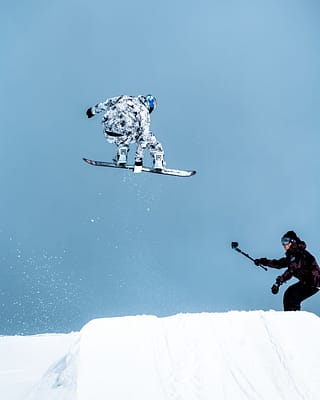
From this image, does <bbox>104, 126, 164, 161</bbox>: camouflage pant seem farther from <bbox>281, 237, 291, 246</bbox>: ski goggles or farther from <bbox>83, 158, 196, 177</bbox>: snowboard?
<bbox>281, 237, 291, 246</bbox>: ski goggles

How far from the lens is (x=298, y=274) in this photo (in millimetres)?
7312

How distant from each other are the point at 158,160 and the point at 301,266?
12.3 ft

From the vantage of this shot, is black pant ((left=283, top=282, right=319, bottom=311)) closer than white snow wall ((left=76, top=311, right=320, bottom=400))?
No

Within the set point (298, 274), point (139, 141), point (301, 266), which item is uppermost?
point (139, 141)

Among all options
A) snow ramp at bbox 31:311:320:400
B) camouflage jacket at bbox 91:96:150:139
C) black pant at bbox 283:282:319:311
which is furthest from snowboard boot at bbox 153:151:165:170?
snow ramp at bbox 31:311:320:400

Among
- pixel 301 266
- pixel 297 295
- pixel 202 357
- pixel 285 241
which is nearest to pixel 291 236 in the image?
pixel 285 241

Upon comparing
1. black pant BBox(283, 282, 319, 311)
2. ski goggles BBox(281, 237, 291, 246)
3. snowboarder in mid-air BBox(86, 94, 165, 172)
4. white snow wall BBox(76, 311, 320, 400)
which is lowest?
white snow wall BBox(76, 311, 320, 400)

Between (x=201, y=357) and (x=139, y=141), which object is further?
(x=139, y=141)

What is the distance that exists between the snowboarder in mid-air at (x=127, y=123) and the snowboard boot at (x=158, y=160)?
204 mm

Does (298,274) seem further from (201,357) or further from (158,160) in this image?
(158,160)

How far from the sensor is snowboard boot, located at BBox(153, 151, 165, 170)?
357 inches

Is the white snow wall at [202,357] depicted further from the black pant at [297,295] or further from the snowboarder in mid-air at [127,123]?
the snowboarder in mid-air at [127,123]

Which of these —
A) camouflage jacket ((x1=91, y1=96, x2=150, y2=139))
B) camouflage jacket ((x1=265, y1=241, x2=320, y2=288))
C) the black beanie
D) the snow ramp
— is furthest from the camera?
camouflage jacket ((x1=91, y1=96, x2=150, y2=139))

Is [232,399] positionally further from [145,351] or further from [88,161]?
[88,161]
